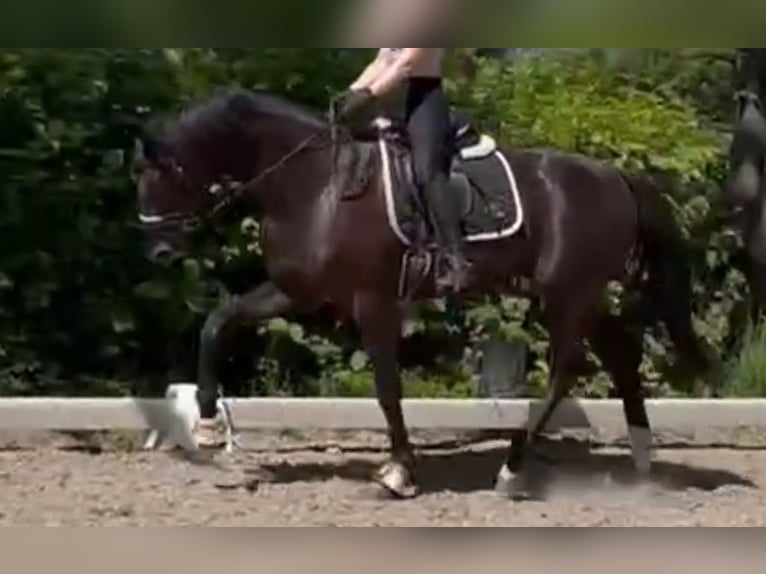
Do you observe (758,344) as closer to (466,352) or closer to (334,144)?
(466,352)

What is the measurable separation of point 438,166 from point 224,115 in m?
0.61

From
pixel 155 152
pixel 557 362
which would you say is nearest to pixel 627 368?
pixel 557 362

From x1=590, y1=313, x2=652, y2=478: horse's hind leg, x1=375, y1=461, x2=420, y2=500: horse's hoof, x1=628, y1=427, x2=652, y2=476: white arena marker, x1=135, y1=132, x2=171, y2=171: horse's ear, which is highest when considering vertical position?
x1=135, y1=132, x2=171, y2=171: horse's ear

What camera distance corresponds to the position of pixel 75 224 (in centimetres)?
609

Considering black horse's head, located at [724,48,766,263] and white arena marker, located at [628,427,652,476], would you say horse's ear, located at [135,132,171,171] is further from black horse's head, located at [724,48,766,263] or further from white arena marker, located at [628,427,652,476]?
black horse's head, located at [724,48,766,263]

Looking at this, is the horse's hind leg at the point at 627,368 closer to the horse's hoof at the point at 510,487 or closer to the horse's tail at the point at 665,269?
the horse's tail at the point at 665,269

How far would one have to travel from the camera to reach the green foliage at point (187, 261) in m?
5.90

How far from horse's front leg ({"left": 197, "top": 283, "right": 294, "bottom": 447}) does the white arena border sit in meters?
0.46

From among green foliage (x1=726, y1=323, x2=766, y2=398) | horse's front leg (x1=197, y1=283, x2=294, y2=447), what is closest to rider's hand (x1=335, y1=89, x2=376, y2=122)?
horse's front leg (x1=197, y1=283, x2=294, y2=447)

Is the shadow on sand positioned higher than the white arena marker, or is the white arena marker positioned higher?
the white arena marker

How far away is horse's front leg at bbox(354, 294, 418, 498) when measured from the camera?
5.07m

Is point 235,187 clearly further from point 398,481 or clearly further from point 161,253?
point 398,481

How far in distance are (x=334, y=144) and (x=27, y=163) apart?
1486 mm

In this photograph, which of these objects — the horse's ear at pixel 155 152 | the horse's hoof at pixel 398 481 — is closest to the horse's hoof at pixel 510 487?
the horse's hoof at pixel 398 481
